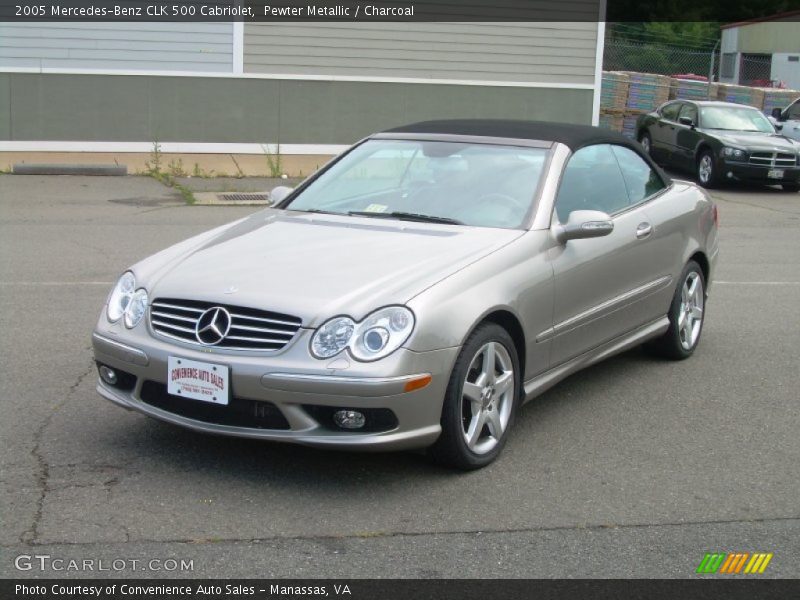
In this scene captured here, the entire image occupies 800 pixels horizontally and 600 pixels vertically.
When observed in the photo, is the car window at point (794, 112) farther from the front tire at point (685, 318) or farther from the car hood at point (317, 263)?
the car hood at point (317, 263)

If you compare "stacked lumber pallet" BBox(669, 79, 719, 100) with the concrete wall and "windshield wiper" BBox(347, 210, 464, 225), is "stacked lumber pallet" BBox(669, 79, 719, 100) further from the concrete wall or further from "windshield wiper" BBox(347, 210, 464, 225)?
"windshield wiper" BBox(347, 210, 464, 225)

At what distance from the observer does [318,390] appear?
457 cm

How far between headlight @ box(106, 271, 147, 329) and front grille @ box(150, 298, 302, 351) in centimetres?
21

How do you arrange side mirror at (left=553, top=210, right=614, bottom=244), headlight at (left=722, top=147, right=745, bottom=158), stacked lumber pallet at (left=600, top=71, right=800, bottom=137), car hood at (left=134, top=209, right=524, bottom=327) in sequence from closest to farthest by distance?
car hood at (left=134, top=209, right=524, bottom=327) → side mirror at (left=553, top=210, right=614, bottom=244) → headlight at (left=722, top=147, right=745, bottom=158) → stacked lumber pallet at (left=600, top=71, right=800, bottom=137)

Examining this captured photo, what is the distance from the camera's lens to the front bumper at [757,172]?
722 inches

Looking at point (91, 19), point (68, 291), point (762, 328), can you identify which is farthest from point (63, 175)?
point (762, 328)

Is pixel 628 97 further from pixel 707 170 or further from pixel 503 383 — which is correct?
pixel 503 383

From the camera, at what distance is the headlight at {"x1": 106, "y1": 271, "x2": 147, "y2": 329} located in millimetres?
5102

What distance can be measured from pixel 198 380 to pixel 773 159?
1544cm

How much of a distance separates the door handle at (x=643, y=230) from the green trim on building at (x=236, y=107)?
1333 cm

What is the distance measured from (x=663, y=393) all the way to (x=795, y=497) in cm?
165

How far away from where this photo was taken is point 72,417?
225 inches

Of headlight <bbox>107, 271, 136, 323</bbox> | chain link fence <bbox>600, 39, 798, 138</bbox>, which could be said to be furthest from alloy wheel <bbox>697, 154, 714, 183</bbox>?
headlight <bbox>107, 271, 136, 323</bbox>
